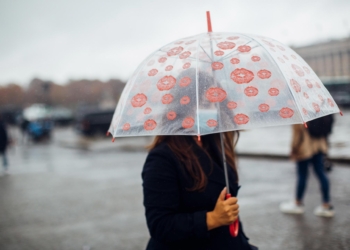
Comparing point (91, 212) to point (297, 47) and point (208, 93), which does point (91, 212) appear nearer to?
point (208, 93)

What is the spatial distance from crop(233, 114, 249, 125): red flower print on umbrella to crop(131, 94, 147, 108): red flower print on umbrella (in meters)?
0.51

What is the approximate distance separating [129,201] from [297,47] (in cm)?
5079

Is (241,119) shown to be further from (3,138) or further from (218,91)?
(3,138)

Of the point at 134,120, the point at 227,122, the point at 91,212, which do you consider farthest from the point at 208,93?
the point at 91,212

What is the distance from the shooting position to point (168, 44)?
2537mm

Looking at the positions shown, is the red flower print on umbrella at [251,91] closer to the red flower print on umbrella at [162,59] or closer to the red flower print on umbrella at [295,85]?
the red flower print on umbrella at [295,85]

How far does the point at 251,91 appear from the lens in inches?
87.7

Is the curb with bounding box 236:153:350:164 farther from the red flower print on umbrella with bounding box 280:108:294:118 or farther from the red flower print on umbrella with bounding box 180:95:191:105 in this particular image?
the red flower print on umbrella with bounding box 180:95:191:105

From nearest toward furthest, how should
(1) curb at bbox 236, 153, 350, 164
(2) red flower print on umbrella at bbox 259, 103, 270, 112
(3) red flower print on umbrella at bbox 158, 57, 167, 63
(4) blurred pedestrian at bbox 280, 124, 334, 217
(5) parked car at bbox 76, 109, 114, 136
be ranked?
1. (2) red flower print on umbrella at bbox 259, 103, 270, 112
2. (3) red flower print on umbrella at bbox 158, 57, 167, 63
3. (4) blurred pedestrian at bbox 280, 124, 334, 217
4. (1) curb at bbox 236, 153, 350, 164
5. (5) parked car at bbox 76, 109, 114, 136

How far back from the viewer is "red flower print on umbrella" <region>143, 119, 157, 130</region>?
7.24 ft

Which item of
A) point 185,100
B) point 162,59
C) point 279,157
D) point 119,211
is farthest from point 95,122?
point 185,100

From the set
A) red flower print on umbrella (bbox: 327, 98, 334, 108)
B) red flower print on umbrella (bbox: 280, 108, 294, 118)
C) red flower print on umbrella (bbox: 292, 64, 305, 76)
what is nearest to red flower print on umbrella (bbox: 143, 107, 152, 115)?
red flower print on umbrella (bbox: 280, 108, 294, 118)

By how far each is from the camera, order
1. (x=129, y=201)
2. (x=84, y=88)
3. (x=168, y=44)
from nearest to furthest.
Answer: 1. (x=168, y=44)
2. (x=129, y=201)
3. (x=84, y=88)

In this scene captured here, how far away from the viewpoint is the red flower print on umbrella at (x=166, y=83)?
89.8 inches
